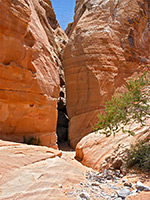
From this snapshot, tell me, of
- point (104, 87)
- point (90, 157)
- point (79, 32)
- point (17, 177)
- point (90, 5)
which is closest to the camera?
point (17, 177)

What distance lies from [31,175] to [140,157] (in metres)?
2.88

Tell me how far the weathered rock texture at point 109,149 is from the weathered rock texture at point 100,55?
6.20 metres

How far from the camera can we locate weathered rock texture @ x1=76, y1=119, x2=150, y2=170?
538cm

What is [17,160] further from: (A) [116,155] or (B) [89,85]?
(B) [89,85]

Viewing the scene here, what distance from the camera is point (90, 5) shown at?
1594 centimetres

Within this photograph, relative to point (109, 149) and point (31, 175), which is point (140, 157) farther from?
point (31, 175)

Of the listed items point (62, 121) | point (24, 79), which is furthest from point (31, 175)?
point (62, 121)

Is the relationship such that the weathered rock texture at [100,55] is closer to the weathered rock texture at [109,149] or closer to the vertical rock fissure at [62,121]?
the vertical rock fissure at [62,121]

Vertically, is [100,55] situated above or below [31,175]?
above

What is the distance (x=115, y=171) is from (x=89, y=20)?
44.5 ft

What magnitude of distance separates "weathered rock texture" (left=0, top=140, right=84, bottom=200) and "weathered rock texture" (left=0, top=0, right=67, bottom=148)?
98.4 inches

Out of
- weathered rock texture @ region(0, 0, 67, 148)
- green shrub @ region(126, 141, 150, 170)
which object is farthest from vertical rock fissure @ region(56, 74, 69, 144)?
green shrub @ region(126, 141, 150, 170)

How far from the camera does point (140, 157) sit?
462cm

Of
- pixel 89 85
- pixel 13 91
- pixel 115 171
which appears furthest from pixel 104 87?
pixel 115 171
